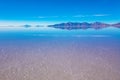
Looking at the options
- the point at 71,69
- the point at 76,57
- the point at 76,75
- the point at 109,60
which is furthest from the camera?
the point at 76,57

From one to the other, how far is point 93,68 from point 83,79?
2256mm

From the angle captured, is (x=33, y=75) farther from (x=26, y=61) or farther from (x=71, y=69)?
(x=26, y=61)

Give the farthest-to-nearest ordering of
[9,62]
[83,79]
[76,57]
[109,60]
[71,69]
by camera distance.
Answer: [76,57], [109,60], [9,62], [71,69], [83,79]

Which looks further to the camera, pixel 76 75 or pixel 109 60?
pixel 109 60

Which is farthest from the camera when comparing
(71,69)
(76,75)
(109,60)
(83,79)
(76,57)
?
(76,57)

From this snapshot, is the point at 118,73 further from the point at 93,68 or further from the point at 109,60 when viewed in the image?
the point at 109,60

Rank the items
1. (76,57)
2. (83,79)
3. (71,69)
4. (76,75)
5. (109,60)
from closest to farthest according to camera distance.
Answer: (83,79)
(76,75)
(71,69)
(109,60)
(76,57)

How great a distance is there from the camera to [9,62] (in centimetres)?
1302

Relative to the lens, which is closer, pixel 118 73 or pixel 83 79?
pixel 83 79

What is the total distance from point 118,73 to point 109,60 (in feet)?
11.0

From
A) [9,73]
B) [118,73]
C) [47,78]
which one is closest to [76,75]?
[47,78]

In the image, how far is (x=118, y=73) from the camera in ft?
35.1

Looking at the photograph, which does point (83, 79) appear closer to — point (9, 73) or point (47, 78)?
point (47, 78)

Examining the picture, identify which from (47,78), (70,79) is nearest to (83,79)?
(70,79)
